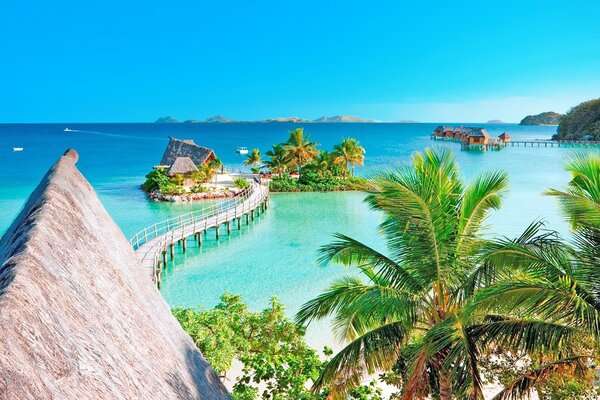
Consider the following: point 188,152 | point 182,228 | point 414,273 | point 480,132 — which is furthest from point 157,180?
point 480,132

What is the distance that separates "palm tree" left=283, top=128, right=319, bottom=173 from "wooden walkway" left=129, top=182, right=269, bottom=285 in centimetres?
570

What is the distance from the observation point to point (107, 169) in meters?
48.0

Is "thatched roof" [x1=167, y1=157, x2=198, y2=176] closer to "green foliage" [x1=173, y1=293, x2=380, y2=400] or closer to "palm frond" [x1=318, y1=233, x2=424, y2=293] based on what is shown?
"green foliage" [x1=173, y1=293, x2=380, y2=400]

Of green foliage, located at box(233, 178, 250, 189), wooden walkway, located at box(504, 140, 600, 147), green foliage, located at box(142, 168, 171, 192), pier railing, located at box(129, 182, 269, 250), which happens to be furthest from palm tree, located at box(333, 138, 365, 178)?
wooden walkway, located at box(504, 140, 600, 147)

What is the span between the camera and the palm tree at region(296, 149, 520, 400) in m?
5.70

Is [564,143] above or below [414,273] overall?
below

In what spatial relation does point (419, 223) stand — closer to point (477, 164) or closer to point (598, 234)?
point (598, 234)

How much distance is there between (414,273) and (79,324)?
4.42m

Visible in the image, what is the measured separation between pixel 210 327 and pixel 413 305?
142 inches

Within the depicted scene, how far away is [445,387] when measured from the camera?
18.2 ft

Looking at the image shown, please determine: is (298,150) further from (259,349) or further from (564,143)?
(564,143)

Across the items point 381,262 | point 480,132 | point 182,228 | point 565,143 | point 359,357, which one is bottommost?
point 182,228

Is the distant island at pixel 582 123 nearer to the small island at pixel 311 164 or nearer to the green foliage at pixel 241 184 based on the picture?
the small island at pixel 311 164

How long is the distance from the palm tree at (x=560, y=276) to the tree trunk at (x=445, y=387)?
2.33 feet
